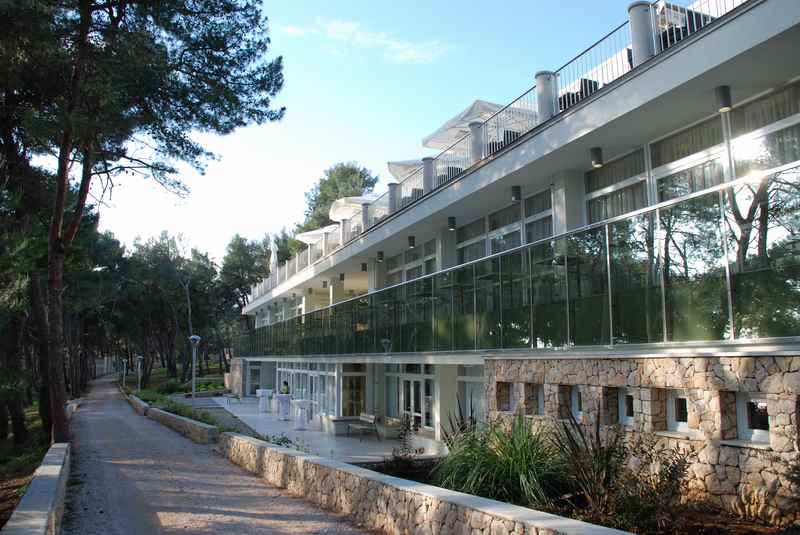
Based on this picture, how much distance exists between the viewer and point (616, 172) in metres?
12.5

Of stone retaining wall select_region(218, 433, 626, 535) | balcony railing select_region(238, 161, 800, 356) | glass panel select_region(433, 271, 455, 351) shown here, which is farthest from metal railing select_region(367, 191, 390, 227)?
stone retaining wall select_region(218, 433, 626, 535)

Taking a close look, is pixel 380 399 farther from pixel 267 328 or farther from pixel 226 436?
pixel 267 328

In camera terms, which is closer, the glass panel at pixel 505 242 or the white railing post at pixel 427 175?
the glass panel at pixel 505 242

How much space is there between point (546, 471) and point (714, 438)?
174cm

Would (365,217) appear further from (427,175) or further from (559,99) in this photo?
(559,99)

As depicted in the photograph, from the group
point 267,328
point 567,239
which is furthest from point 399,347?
point 267,328

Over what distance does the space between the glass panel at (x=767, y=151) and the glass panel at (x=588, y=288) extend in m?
2.59

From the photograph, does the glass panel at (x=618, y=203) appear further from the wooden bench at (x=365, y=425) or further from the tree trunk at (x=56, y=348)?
the tree trunk at (x=56, y=348)

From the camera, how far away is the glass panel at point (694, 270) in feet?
23.0

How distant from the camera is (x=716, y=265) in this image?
7.02 m

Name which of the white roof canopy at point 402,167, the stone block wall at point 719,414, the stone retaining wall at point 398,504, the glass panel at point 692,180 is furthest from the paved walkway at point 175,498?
the white roof canopy at point 402,167

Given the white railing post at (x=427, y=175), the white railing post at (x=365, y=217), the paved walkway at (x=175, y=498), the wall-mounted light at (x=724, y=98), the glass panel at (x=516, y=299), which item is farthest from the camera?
the white railing post at (x=365, y=217)

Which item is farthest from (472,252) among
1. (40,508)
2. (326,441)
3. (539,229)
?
(40,508)

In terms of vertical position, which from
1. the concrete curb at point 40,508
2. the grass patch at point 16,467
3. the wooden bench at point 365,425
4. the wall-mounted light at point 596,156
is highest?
the wall-mounted light at point 596,156
